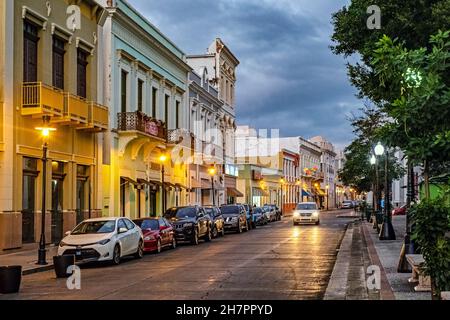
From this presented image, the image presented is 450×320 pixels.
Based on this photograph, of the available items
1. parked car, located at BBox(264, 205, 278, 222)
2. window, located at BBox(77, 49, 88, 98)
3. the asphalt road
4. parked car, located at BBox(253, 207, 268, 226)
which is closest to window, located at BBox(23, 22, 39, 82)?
window, located at BBox(77, 49, 88, 98)

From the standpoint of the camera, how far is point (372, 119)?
45719 mm

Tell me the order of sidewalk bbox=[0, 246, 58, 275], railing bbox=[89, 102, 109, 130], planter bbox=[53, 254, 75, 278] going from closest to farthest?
planter bbox=[53, 254, 75, 278], sidewalk bbox=[0, 246, 58, 275], railing bbox=[89, 102, 109, 130]

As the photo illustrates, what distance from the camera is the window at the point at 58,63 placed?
29.1 meters

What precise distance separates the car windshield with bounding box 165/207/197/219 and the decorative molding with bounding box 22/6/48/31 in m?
10.6

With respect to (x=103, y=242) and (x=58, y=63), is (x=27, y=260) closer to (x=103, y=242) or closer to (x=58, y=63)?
(x=103, y=242)

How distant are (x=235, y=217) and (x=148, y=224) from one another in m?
15.2

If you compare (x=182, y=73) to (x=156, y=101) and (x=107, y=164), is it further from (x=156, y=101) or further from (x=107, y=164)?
(x=107, y=164)

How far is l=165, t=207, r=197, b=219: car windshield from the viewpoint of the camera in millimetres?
31922

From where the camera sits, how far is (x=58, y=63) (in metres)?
29.5

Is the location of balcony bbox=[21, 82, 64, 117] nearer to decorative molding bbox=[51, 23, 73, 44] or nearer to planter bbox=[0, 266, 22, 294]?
decorative molding bbox=[51, 23, 73, 44]

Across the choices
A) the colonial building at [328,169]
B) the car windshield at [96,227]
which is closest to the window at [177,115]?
the car windshield at [96,227]

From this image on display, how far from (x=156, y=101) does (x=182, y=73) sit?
259 inches

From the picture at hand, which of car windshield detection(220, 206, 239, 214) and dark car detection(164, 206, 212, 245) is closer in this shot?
dark car detection(164, 206, 212, 245)
